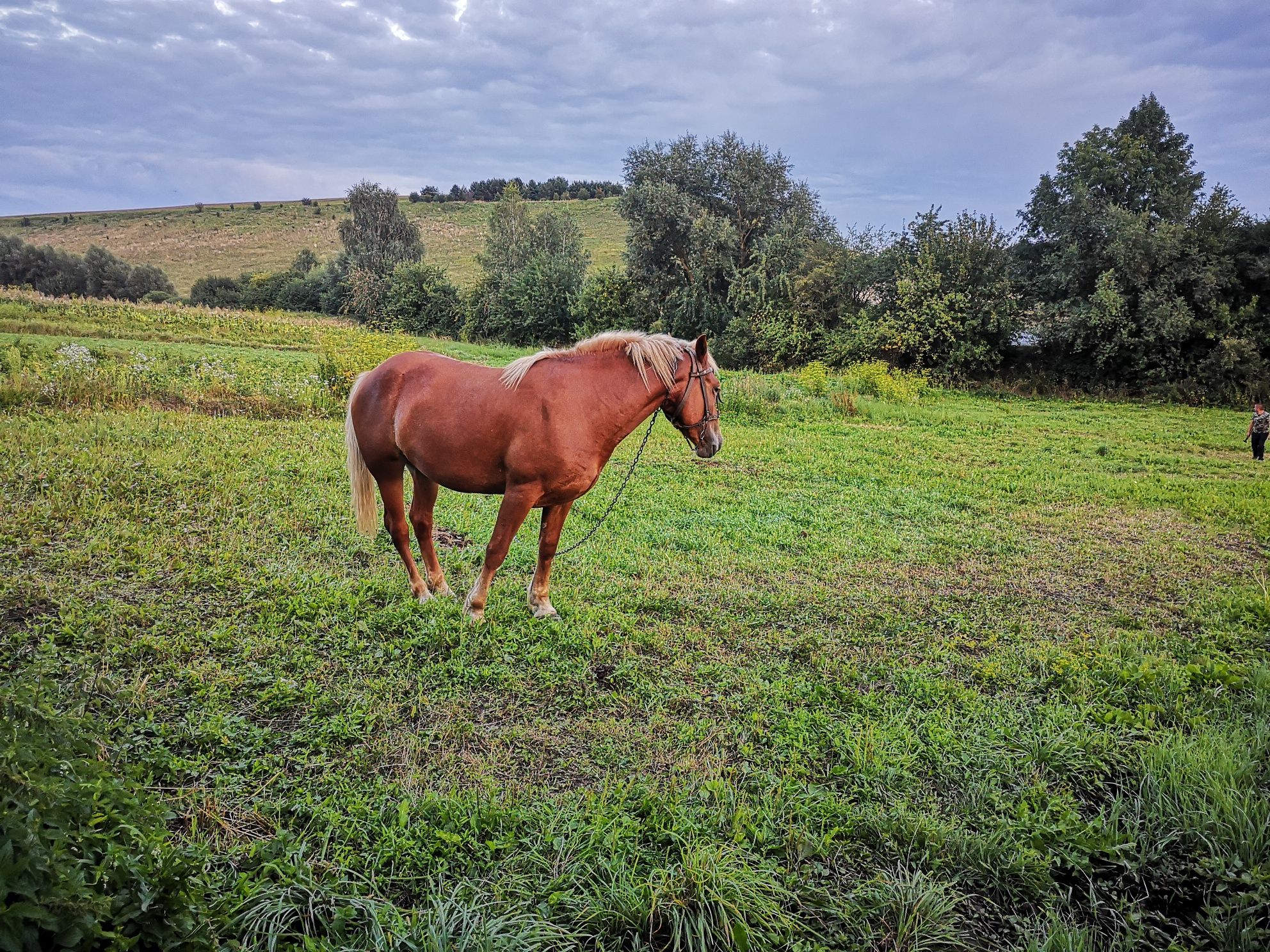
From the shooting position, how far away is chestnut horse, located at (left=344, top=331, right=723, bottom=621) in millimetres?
4938

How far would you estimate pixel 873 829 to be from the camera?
3.24 m

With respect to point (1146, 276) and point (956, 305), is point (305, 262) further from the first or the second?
point (1146, 276)

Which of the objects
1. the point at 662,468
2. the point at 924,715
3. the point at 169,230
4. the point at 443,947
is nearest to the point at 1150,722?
the point at 924,715

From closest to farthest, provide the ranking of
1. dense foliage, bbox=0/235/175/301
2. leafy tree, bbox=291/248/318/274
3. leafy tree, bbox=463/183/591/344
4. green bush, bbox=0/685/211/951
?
green bush, bbox=0/685/211/951
leafy tree, bbox=463/183/591/344
dense foliage, bbox=0/235/175/301
leafy tree, bbox=291/248/318/274

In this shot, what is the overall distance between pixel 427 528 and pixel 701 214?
32039 millimetres

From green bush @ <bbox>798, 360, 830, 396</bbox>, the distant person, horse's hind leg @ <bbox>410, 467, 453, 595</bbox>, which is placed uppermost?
green bush @ <bbox>798, 360, 830, 396</bbox>

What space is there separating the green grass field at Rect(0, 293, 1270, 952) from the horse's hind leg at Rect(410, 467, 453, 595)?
0.37 meters

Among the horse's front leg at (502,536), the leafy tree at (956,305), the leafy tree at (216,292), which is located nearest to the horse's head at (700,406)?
the horse's front leg at (502,536)

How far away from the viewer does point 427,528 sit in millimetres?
5609

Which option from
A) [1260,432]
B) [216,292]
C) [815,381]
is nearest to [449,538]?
[815,381]

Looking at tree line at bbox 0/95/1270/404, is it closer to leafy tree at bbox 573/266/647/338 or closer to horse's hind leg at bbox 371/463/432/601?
leafy tree at bbox 573/266/647/338

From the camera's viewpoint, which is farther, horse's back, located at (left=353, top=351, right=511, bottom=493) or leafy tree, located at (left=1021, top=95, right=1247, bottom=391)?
leafy tree, located at (left=1021, top=95, right=1247, bottom=391)

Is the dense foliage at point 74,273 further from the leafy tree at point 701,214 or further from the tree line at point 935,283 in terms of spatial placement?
the leafy tree at point 701,214

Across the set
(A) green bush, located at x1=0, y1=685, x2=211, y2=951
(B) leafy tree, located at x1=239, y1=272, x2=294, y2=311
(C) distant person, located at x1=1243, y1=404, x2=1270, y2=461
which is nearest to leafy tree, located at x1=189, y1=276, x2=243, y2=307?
(B) leafy tree, located at x1=239, y1=272, x2=294, y2=311
